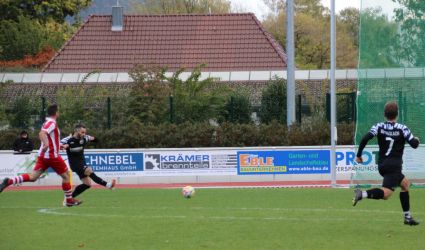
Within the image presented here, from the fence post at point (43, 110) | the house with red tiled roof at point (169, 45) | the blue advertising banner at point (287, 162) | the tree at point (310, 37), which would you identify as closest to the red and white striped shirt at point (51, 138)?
the blue advertising banner at point (287, 162)

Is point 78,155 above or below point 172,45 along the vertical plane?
below

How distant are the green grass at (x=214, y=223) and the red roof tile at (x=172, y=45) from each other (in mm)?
30709

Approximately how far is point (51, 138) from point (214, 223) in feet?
15.8

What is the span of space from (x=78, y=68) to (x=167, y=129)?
21.1 metres

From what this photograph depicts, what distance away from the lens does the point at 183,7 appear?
78500mm

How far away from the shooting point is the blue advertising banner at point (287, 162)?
3000cm

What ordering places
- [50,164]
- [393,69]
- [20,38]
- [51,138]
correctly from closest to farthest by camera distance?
[51,138] < [50,164] < [393,69] < [20,38]

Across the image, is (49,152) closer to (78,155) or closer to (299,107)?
(78,155)

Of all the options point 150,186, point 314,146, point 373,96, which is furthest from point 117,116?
point 373,96

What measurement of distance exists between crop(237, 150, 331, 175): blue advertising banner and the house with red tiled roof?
21.9m

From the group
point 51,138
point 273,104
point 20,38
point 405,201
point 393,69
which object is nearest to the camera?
point 405,201

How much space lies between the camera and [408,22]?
24.1 metres

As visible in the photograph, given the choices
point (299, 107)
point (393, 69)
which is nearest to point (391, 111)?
point (393, 69)

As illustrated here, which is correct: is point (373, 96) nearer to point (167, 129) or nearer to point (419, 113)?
point (419, 113)
